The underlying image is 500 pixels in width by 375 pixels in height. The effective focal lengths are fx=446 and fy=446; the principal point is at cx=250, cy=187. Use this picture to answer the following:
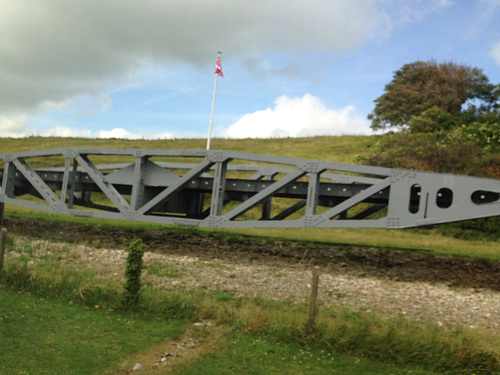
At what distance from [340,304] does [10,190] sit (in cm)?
1497

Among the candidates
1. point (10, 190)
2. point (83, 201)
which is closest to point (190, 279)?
point (83, 201)

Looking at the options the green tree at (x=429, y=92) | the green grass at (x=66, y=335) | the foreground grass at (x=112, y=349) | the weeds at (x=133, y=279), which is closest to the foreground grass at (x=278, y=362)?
the foreground grass at (x=112, y=349)

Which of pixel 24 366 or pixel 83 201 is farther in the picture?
pixel 83 201

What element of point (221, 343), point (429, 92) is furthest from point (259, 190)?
point (429, 92)

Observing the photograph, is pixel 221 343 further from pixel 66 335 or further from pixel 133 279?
pixel 66 335

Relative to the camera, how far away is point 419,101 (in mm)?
46875

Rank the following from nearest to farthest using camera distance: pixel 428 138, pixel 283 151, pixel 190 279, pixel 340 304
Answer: pixel 340 304
pixel 190 279
pixel 428 138
pixel 283 151

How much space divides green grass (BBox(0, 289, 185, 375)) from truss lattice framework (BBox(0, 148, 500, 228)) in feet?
20.0

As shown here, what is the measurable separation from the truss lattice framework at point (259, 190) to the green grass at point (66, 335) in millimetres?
6105

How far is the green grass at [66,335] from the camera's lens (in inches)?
228

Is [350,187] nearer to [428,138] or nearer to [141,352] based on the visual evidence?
[141,352]

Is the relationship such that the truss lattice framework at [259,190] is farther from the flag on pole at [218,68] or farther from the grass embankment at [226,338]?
the flag on pole at [218,68]

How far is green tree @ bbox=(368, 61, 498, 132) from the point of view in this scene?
46156 mm

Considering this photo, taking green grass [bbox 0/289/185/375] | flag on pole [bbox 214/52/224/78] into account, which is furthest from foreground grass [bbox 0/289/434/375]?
flag on pole [bbox 214/52/224/78]
